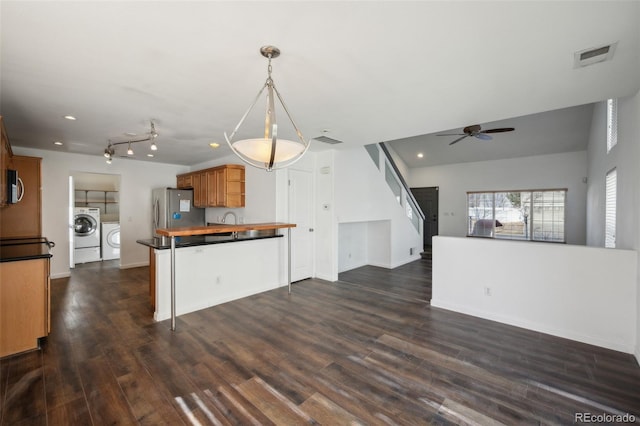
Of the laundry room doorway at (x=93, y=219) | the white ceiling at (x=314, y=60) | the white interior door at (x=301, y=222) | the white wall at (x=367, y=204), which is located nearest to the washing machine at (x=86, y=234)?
the laundry room doorway at (x=93, y=219)

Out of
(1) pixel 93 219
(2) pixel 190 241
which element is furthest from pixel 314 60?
(1) pixel 93 219

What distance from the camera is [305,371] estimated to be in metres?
2.32

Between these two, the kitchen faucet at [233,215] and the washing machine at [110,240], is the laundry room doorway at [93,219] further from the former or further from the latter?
the kitchen faucet at [233,215]

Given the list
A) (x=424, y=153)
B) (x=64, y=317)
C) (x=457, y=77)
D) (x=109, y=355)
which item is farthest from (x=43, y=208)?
(x=424, y=153)

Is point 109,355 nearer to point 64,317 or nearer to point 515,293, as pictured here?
point 64,317

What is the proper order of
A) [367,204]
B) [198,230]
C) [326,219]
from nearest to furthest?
[198,230], [326,219], [367,204]

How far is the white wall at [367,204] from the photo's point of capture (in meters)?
5.30

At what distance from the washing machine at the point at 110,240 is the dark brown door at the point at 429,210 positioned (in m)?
9.24

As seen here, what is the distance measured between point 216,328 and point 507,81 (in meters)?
3.83

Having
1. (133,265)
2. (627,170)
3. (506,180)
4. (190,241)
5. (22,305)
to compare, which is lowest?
(133,265)

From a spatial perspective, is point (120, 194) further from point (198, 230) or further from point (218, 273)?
point (198, 230)

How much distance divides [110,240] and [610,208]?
1007 cm

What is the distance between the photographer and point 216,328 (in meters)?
3.13

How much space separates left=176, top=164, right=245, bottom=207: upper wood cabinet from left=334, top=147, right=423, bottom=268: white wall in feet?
6.51
